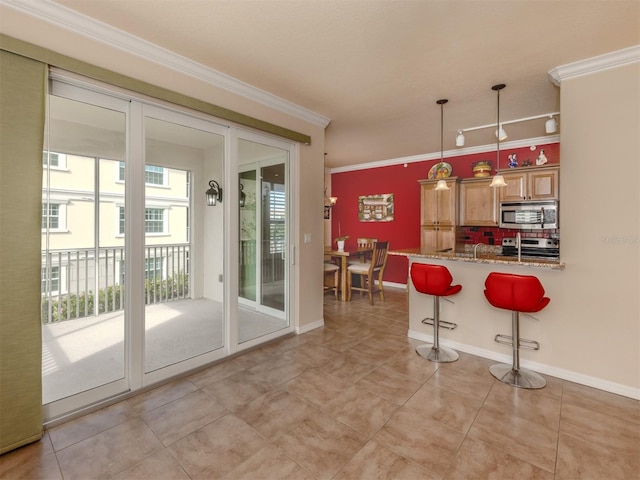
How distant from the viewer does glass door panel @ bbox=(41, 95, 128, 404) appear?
211cm

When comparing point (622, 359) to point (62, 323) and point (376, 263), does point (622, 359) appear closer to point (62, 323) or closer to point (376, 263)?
point (376, 263)

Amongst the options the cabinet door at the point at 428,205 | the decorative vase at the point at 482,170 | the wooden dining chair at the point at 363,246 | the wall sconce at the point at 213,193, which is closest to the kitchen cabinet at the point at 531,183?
the decorative vase at the point at 482,170

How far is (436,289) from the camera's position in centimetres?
303

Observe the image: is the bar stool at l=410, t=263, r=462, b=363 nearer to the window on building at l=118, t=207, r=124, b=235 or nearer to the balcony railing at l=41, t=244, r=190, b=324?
the balcony railing at l=41, t=244, r=190, b=324

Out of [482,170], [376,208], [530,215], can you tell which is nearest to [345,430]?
[530,215]

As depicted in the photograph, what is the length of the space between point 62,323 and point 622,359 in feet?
14.1

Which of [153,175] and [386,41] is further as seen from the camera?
[153,175]

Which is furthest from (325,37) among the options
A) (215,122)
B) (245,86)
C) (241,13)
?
(215,122)

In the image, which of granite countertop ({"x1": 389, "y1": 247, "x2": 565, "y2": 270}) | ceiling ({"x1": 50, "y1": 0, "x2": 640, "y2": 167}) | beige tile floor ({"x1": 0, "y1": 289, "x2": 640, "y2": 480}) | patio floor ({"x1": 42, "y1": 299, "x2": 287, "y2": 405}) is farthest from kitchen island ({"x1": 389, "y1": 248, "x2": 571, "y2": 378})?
patio floor ({"x1": 42, "y1": 299, "x2": 287, "y2": 405})

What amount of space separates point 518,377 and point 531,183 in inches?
115

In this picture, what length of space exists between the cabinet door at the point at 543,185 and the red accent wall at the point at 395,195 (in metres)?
0.93

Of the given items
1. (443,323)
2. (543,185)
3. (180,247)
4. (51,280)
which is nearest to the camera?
(51,280)

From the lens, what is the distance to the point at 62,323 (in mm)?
2229

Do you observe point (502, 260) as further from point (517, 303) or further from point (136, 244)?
point (136, 244)
